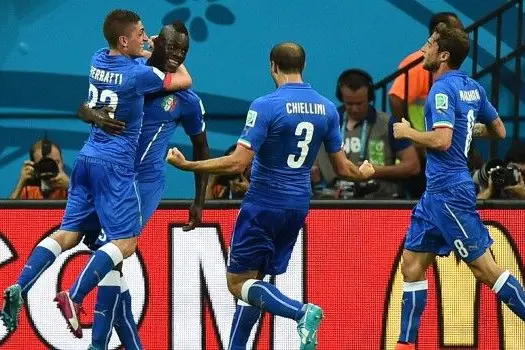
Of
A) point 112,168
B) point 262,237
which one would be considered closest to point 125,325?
point 112,168

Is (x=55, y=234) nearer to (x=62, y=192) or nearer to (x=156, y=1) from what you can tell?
(x=62, y=192)

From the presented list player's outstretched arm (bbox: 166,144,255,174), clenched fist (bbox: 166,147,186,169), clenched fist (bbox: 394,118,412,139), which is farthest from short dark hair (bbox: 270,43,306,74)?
clenched fist (bbox: 166,147,186,169)

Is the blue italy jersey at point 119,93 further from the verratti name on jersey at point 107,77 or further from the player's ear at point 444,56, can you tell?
the player's ear at point 444,56

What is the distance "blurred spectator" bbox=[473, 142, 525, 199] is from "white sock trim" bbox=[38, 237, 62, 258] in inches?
136

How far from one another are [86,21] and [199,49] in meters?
1.08

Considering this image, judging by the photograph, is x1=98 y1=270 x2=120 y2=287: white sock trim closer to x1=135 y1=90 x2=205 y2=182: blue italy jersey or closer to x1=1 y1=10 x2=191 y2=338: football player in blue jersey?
x1=1 y1=10 x2=191 y2=338: football player in blue jersey

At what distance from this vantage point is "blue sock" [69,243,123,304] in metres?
12.0

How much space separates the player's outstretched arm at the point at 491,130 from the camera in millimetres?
12672

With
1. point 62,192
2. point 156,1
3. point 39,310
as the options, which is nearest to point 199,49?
point 156,1

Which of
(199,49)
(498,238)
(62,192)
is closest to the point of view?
(498,238)

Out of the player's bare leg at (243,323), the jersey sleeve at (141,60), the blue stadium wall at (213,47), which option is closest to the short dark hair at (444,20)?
the blue stadium wall at (213,47)

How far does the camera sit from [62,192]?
14.3 metres

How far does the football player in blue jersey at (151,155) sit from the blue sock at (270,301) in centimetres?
92

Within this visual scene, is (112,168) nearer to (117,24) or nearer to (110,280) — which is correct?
(110,280)
